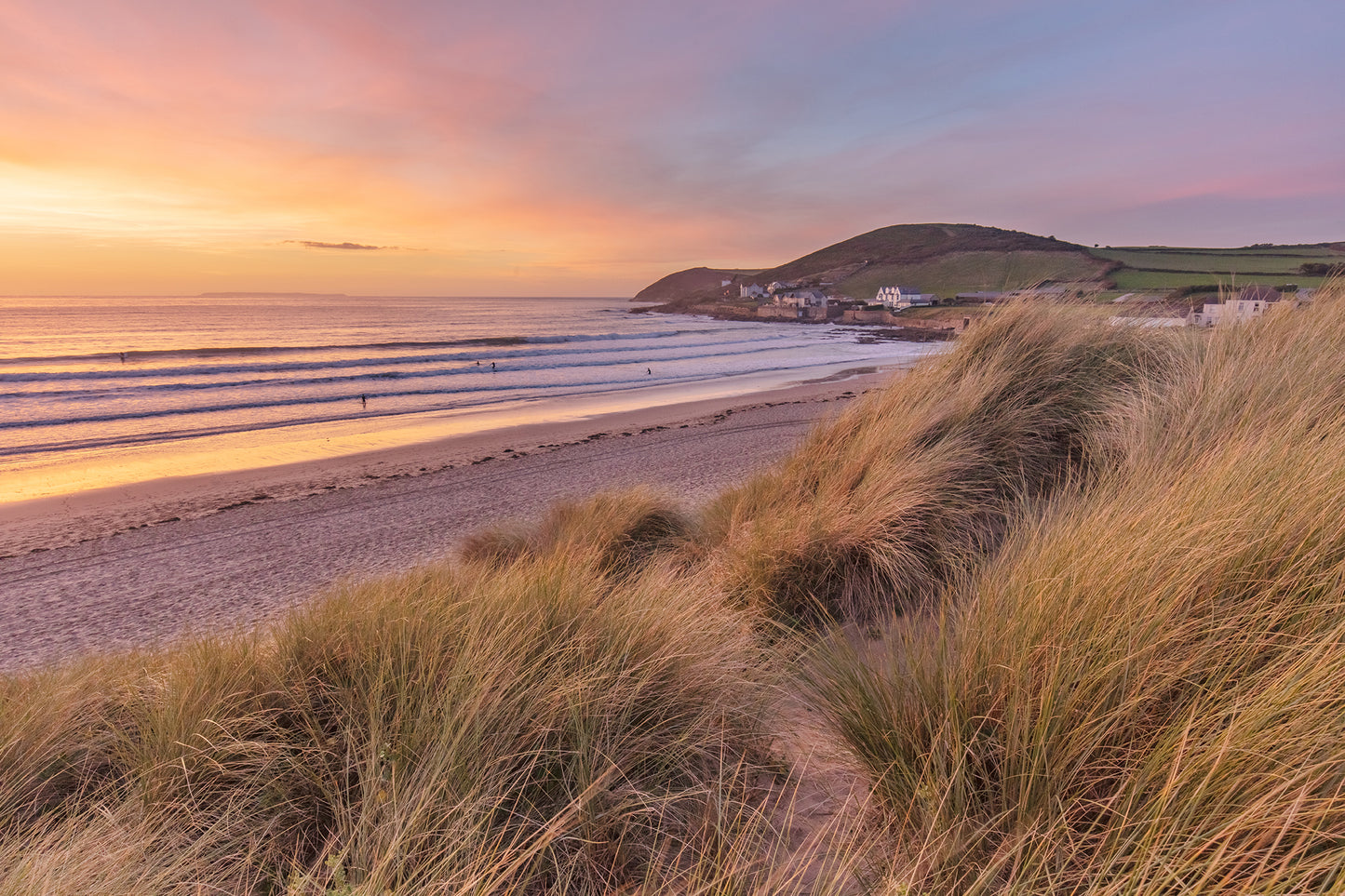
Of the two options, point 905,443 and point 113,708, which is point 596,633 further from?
point 905,443

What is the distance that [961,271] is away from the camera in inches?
4065

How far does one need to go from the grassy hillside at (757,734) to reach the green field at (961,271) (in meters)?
88.3

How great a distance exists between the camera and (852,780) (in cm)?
232

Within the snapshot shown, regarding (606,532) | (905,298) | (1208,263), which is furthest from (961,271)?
(606,532)

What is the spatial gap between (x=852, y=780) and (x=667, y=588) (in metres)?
1.39

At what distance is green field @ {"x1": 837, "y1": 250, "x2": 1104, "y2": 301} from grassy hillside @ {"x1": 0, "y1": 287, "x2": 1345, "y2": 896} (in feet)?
290

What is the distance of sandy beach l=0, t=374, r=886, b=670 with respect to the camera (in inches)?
247

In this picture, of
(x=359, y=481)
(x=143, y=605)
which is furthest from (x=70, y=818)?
(x=359, y=481)

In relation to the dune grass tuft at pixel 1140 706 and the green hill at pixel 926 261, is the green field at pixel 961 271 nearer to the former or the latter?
the green hill at pixel 926 261

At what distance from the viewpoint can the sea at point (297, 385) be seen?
46.4 feet

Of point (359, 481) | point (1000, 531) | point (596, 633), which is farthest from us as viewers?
point (359, 481)

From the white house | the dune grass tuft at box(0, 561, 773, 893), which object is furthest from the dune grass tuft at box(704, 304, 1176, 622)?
the white house

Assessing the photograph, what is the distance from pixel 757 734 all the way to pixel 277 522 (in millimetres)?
9060

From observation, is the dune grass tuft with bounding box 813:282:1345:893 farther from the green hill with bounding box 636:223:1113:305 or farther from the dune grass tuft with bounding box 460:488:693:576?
the green hill with bounding box 636:223:1113:305
